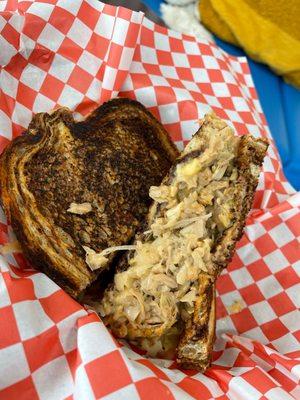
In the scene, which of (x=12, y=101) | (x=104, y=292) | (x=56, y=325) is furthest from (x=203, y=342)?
(x=12, y=101)

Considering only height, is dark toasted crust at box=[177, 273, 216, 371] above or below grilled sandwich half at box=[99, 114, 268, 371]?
below

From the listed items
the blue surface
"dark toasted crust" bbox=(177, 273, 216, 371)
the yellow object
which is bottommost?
"dark toasted crust" bbox=(177, 273, 216, 371)

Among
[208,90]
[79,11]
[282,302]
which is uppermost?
[79,11]

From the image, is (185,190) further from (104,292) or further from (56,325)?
(56,325)

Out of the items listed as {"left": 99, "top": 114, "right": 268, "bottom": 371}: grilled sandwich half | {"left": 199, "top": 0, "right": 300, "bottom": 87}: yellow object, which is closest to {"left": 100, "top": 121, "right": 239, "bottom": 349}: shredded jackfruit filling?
{"left": 99, "top": 114, "right": 268, "bottom": 371}: grilled sandwich half

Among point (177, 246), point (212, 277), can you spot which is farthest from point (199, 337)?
point (177, 246)

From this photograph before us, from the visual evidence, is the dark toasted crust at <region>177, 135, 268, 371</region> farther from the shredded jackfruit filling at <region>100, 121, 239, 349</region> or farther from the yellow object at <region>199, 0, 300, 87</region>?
the yellow object at <region>199, 0, 300, 87</region>

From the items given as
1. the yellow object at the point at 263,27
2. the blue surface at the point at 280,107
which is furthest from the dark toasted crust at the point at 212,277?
the yellow object at the point at 263,27

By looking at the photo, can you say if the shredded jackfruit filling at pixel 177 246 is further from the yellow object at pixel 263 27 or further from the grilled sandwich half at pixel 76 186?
the yellow object at pixel 263 27
